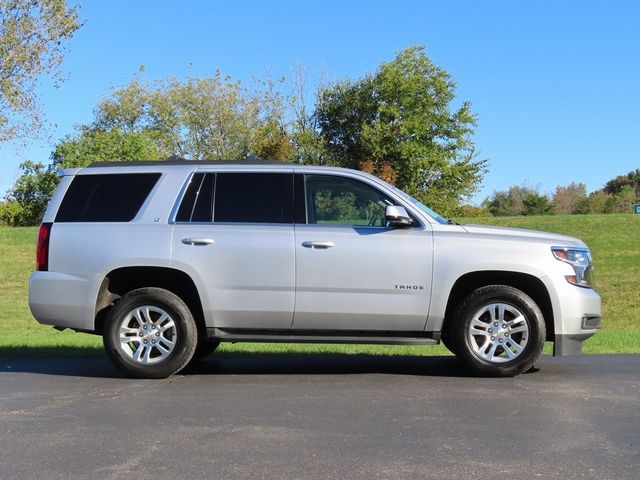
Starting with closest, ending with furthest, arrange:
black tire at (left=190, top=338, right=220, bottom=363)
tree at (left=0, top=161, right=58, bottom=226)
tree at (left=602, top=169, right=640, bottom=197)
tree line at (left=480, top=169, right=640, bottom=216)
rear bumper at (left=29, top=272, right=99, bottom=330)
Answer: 1. rear bumper at (left=29, top=272, right=99, bottom=330)
2. black tire at (left=190, top=338, right=220, bottom=363)
3. tree at (left=0, top=161, right=58, bottom=226)
4. tree line at (left=480, top=169, right=640, bottom=216)
5. tree at (left=602, top=169, right=640, bottom=197)

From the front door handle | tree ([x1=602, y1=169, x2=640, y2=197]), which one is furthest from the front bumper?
tree ([x1=602, y1=169, x2=640, y2=197])

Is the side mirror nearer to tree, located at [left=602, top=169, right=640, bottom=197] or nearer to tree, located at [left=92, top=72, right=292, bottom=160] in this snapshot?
tree, located at [left=92, top=72, right=292, bottom=160]

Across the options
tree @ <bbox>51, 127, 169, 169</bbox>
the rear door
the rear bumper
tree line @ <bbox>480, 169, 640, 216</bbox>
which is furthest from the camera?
tree line @ <bbox>480, 169, 640, 216</bbox>

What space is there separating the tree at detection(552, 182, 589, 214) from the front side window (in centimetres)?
A: 6481

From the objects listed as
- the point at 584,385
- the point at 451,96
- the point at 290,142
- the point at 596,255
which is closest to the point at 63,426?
the point at 584,385

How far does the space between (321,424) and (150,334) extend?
8.48 ft

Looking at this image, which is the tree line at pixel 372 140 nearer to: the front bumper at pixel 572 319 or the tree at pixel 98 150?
the tree at pixel 98 150

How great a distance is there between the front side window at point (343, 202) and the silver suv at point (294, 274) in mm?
14

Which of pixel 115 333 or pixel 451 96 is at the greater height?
pixel 451 96

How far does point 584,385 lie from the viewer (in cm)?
666

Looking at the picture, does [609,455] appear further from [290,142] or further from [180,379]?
[290,142]

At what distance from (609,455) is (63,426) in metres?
3.65

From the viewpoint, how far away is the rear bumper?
725 cm

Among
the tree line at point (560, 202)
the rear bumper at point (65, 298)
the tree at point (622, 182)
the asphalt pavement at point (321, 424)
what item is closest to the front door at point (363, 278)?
the asphalt pavement at point (321, 424)
